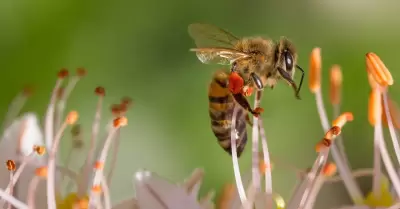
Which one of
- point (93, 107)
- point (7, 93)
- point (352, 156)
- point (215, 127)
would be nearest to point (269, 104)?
point (352, 156)

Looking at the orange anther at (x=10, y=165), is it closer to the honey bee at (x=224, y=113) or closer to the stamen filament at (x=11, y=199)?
the stamen filament at (x=11, y=199)

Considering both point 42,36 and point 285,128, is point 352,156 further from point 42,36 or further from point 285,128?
point 42,36

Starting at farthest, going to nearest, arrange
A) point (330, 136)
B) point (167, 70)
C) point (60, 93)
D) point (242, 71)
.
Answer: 1. point (167, 70)
2. point (60, 93)
3. point (242, 71)
4. point (330, 136)

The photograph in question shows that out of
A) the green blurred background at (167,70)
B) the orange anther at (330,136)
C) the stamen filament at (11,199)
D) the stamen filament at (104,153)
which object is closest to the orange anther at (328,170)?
the orange anther at (330,136)

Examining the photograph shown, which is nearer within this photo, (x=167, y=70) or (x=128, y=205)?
(x=128, y=205)

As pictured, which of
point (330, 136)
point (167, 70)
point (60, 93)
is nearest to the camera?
point (330, 136)

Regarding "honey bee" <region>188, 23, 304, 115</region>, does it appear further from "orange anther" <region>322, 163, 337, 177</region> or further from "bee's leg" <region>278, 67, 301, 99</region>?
"orange anther" <region>322, 163, 337, 177</region>

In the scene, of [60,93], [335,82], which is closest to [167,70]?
[60,93]

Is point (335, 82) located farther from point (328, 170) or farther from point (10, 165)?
point (10, 165)
